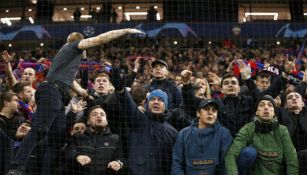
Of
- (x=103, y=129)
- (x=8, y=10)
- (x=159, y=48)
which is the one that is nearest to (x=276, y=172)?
(x=103, y=129)

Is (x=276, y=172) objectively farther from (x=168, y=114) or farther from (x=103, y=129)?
(x=103, y=129)

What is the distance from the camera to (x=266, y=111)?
15.9ft

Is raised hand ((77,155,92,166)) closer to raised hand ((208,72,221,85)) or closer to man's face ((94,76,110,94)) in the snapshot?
man's face ((94,76,110,94))

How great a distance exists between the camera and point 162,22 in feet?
55.2

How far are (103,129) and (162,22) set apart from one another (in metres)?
12.0

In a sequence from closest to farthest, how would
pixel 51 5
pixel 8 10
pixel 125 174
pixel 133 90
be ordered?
pixel 125 174 → pixel 133 90 → pixel 8 10 → pixel 51 5

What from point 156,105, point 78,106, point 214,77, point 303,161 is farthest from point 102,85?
point 303,161

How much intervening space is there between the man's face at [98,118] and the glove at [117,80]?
417 millimetres

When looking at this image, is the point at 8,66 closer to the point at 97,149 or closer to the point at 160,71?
the point at 160,71

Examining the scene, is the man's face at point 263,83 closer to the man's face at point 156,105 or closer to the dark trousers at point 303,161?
the dark trousers at point 303,161

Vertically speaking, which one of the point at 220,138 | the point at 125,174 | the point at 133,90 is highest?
the point at 133,90

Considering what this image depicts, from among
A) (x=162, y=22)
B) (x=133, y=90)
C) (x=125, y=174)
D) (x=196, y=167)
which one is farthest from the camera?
(x=162, y=22)

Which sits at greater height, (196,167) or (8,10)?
(8,10)

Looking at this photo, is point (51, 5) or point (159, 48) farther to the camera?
point (51, 5)
